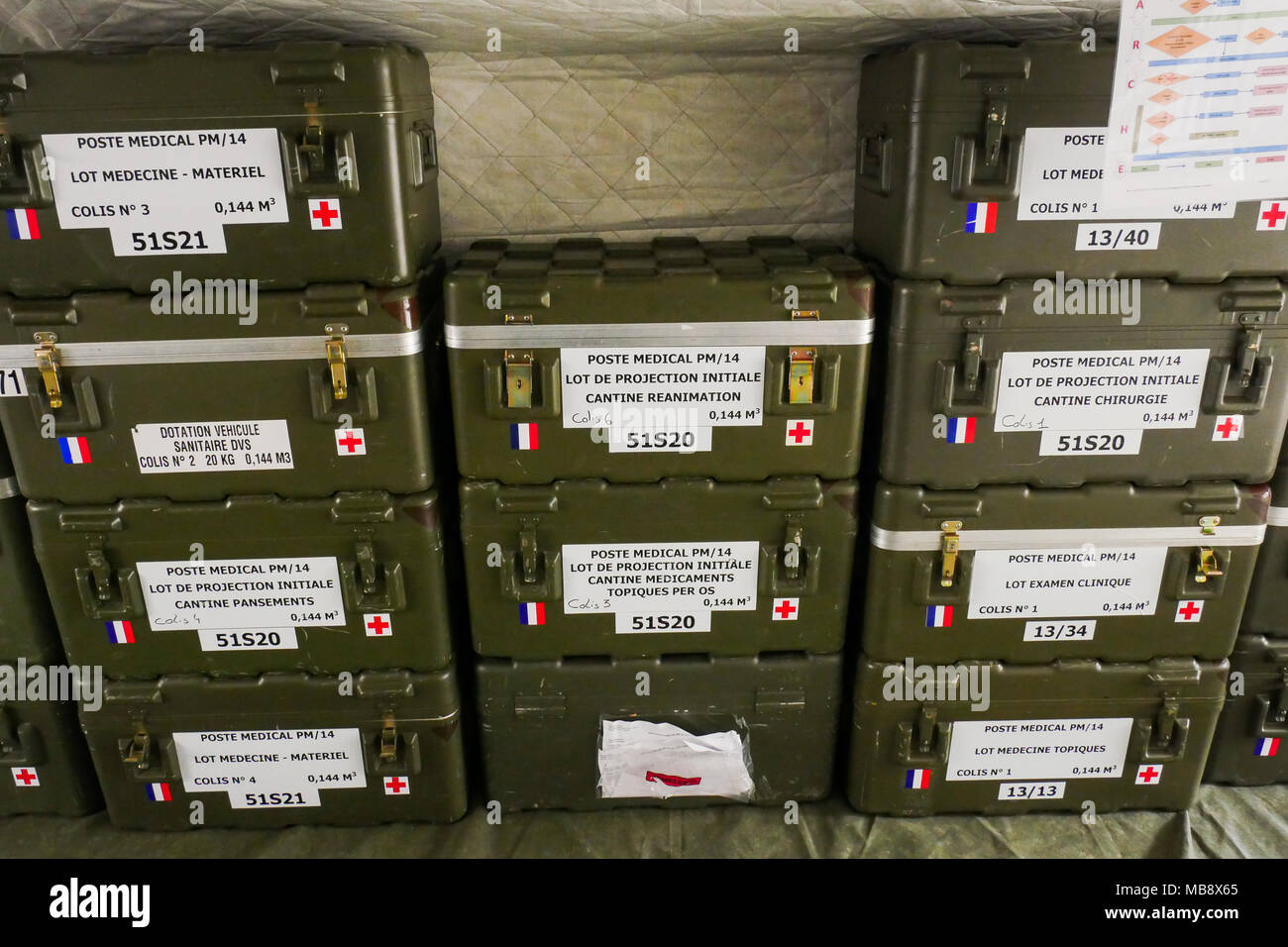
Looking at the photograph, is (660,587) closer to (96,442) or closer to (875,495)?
(875,495)

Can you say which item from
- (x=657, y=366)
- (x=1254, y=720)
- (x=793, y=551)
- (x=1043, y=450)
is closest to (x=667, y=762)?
(x=793, y=551)

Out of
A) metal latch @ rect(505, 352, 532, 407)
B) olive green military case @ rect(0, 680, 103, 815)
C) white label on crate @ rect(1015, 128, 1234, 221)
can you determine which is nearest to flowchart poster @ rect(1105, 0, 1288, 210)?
white label on crate @ rect(1015, 128, 1234, 221)

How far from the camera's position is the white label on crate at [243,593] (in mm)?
1800

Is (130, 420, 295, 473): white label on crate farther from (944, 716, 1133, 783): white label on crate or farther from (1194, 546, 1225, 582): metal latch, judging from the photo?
(1194, 546, 1225, 582): metal latch

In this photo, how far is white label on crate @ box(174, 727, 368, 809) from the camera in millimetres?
1938

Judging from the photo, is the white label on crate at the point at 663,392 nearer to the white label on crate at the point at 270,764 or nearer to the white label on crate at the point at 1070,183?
the white label on crate at the point at 1070,183

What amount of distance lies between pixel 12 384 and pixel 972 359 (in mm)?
1784

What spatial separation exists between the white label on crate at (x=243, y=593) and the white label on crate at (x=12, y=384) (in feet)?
1.29

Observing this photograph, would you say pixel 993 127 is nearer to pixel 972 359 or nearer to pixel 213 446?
pixel 972 359

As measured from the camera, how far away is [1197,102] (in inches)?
54.1

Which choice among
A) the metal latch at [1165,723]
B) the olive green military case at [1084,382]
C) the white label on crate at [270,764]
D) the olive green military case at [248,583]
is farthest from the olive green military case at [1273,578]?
the white label on crate at [270,764]
